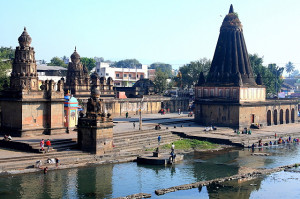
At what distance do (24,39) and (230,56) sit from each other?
26.6 m

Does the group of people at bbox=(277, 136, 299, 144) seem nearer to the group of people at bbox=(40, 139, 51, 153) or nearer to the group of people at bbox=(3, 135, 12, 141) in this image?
the group of people at bbox=(40, 139, 51, 153)

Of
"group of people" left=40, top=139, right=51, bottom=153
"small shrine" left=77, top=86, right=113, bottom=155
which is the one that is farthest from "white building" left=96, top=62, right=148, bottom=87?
"group of people" left=40, top=139, right=51, bottom=153

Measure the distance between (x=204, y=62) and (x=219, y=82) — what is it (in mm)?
28554

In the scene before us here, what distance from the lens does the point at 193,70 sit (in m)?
82.1

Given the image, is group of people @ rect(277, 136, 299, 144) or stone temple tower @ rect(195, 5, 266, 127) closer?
group of people @ rect(277, 136, 299, 144)

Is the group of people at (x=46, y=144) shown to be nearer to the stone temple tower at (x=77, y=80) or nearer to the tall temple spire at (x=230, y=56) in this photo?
the stone temple tower at (x=77, y=80)

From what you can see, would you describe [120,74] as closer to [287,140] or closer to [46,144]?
[287,140]

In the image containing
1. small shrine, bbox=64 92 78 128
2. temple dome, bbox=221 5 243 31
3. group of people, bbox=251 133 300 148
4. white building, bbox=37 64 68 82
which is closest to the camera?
small shrine, bbox=64 92 78 128

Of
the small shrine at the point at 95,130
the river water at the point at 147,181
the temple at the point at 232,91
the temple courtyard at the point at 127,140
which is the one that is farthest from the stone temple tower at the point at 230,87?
the small shrine at the point at 95,130

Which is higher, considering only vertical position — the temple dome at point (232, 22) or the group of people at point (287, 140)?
the temple dome at point (232, 22)

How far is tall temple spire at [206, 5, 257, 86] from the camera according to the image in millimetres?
54156

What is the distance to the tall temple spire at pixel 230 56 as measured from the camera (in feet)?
178

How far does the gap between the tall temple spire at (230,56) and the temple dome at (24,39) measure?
2492 centimetres

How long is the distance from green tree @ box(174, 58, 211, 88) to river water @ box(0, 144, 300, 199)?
46.5 metres
